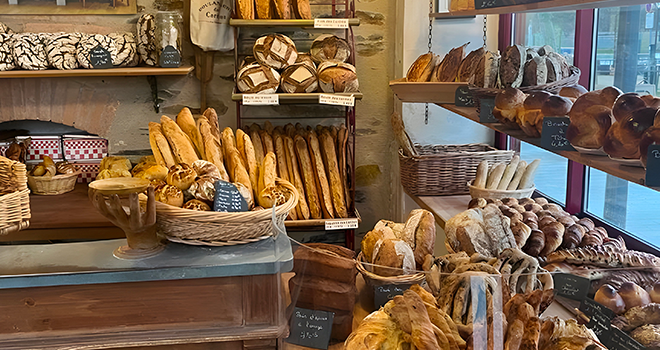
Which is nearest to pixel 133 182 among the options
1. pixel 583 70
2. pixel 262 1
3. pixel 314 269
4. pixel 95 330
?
pixel 95 330

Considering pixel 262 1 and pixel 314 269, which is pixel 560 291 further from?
pixel 262 1

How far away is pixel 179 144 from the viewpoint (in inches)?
74.1

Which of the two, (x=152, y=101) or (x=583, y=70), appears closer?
(x=583, y=70)

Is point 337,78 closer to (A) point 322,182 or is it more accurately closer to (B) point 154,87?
(A) point 322,182

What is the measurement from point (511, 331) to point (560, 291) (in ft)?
0.26

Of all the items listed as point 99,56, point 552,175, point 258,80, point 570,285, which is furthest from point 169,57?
point 570,285

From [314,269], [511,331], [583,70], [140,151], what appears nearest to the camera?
[511,331]

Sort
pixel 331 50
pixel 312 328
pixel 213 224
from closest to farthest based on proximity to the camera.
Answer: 1. pixel 312 328
2. pixel 213 224
3. pixel 331 50

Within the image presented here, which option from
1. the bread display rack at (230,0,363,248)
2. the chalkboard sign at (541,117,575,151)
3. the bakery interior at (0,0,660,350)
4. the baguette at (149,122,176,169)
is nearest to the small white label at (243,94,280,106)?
the bakery interior at (0,0,660,350)

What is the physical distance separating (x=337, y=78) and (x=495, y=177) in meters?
0.83

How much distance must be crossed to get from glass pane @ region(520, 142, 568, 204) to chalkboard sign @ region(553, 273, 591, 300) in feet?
5.91

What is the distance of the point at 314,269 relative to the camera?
0.78 meters

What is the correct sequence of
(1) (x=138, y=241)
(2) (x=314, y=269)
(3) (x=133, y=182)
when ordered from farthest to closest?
(1) (x=138, y=241) → (3) (x=133, y=182) → (2) (x=314, y=269)

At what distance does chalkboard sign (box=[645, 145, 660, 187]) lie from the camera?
95 cm
